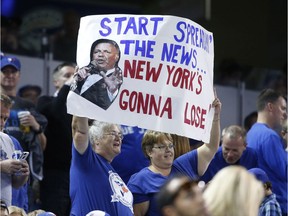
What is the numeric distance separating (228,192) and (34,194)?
5.17 metres

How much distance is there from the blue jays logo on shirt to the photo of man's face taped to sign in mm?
675

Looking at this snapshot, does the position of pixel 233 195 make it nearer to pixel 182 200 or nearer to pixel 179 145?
pixel 182 200

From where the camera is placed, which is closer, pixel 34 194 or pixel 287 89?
pixel 34 194

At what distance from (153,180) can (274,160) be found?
7.09ft

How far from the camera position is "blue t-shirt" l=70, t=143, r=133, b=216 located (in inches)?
332

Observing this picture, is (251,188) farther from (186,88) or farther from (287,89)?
(287,89)

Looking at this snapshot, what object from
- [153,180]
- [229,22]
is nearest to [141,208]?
[153,180]

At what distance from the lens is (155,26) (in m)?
8.52

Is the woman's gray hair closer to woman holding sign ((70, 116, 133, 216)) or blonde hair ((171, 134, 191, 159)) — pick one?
woman holding sign ((70, 116, 133, 216))

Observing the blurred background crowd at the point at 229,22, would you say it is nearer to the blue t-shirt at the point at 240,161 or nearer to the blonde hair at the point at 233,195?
the blue t-shirt at the point at 240,161

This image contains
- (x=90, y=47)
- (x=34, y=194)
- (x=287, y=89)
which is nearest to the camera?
(x=90, y=47)

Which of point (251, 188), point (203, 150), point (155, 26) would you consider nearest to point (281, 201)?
point (203, 150)

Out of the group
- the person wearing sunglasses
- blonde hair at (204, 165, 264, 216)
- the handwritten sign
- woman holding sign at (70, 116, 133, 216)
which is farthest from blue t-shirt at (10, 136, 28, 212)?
the person wearing sunglasses

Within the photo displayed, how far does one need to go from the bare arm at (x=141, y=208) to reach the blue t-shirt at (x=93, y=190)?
0.27 m
